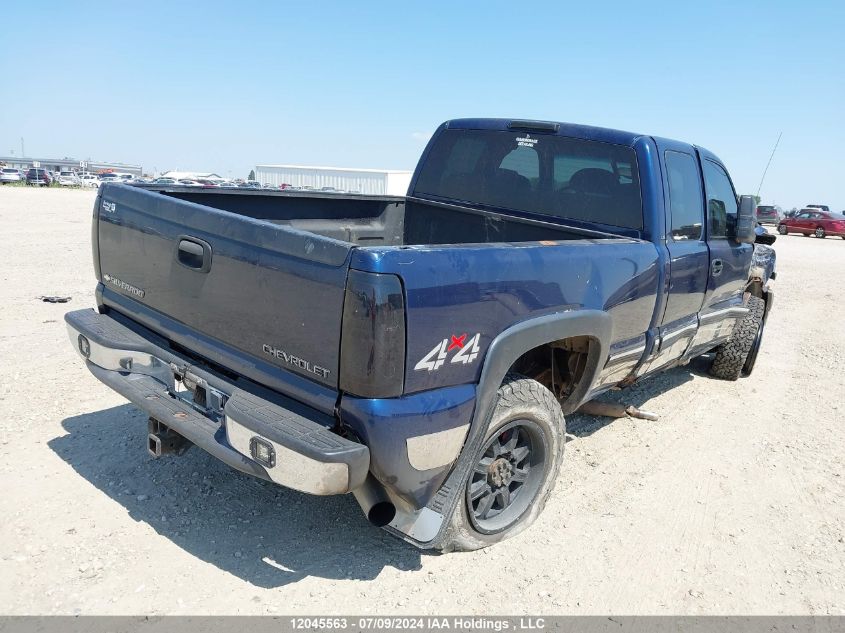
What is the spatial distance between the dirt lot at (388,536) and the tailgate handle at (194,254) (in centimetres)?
129

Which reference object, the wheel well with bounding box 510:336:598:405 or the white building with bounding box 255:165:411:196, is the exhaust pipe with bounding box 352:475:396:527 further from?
the white building with bounding box 255:165:411:196

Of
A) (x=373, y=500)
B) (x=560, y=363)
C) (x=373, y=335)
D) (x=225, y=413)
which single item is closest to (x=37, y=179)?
(x=560, y=363)

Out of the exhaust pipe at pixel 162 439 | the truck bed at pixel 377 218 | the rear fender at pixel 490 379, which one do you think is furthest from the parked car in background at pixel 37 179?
the rear fender at pixel 490 379

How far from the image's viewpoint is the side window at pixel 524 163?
4402 mm

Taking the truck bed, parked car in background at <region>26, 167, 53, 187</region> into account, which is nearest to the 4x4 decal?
the truck bed

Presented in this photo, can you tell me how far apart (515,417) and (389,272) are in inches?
43.9

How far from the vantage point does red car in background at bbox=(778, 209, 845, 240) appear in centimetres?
3120

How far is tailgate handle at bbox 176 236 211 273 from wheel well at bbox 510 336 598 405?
5.36 ft

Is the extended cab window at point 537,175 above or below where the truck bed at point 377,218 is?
above

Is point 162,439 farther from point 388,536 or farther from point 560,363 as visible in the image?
point 560,363

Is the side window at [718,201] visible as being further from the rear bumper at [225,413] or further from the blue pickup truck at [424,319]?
the rear bumper at [225,413]

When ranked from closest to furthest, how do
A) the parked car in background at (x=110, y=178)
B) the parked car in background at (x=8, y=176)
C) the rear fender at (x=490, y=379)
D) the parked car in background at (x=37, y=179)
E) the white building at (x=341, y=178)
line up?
the rear fender at (x=490, y=379) < the parked car in background at (x=110, y=178) < the white building at (x=341, y=178) < the parked car in background at (x=8, y=176) < the parked car in background at (x=37, y=179)

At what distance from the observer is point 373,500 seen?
254 cm

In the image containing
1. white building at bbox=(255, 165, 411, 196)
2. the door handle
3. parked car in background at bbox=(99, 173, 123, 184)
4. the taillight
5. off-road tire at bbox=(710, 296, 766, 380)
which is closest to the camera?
the taillight
